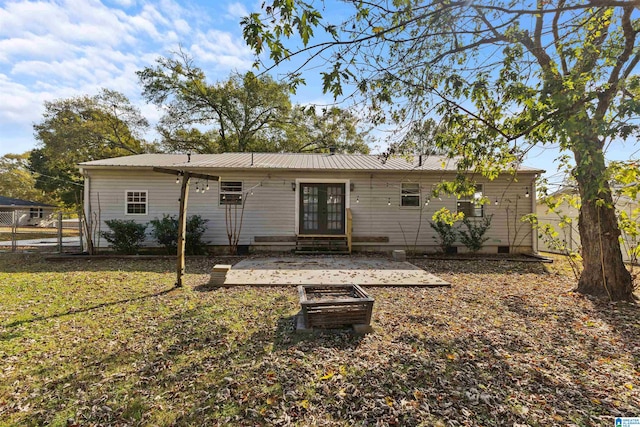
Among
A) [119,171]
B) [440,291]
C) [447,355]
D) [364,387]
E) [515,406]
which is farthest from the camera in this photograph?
[119,171]

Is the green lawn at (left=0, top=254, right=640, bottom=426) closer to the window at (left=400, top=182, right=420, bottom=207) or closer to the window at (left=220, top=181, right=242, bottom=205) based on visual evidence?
the window at (left=220, top=181, right=242, bottom=205)

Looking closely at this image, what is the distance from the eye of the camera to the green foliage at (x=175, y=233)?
9.45 metres

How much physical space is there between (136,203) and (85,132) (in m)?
13.9

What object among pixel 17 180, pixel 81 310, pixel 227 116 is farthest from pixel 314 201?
pixel 17 180

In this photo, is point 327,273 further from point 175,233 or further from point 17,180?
point 17,180

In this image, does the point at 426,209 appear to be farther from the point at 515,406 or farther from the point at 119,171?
the point at 119,171

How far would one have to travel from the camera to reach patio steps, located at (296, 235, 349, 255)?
10039mm

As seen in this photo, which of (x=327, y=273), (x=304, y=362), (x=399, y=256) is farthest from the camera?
(x=399, y=256)

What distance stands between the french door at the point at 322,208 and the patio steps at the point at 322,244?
47 centimetres

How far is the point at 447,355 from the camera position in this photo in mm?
3168

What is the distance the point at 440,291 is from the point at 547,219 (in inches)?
355

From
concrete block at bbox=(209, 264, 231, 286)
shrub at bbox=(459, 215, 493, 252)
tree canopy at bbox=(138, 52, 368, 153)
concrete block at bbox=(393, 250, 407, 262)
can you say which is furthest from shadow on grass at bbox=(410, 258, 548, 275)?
tree canopy at bbox=(138, 52, 368, 153)

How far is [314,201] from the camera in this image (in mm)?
10852

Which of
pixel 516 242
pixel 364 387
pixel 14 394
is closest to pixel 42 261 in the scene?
pixel 14 394
